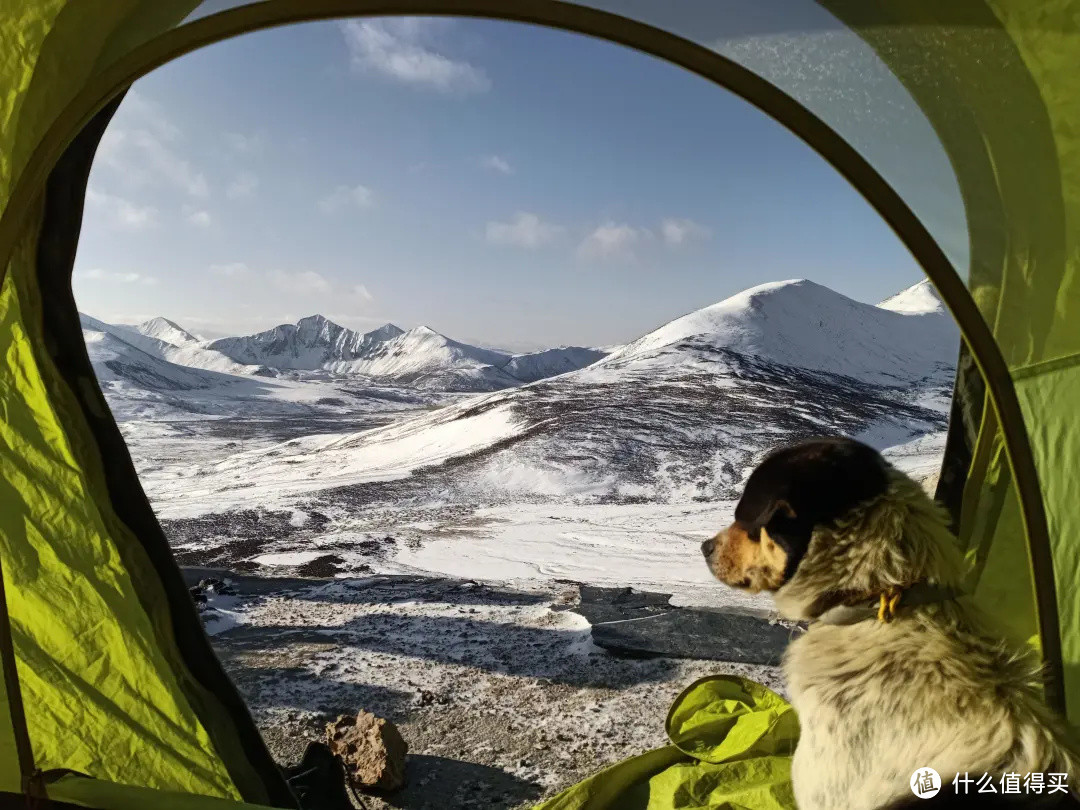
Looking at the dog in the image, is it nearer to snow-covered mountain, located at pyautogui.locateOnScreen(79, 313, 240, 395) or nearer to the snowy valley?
the snowy valley

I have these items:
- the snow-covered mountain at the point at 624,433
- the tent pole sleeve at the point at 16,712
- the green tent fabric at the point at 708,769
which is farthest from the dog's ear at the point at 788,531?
the snow-covered mountain at the point at 624,433

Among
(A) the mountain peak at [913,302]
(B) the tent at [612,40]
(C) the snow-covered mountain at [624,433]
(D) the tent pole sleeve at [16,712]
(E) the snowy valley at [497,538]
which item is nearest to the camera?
(B) the tent at [612,40]

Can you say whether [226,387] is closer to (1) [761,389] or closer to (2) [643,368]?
(2) [643,368]

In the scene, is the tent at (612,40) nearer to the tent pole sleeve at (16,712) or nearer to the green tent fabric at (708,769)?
the tent pole sleeve at (16,712)

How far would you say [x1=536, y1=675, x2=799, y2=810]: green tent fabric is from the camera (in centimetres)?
306

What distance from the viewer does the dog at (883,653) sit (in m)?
1.72

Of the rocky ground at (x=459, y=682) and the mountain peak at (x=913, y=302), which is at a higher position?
the mountain peak at (x=913, y=302)

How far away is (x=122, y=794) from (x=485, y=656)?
3071mm

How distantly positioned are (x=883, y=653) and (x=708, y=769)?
5.76 feet

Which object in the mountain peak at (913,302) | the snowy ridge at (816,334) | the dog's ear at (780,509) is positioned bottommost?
the dog's ear at (780,509)

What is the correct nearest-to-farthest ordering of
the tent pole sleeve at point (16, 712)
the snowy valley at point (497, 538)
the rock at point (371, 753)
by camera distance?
the tent pole sleeve at point (16, 712)
the rock at point (371, 753)
the snowy valley at point (497, 538)

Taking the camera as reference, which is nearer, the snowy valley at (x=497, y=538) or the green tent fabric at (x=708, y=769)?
the green tent fabric at (x=708, y=769)

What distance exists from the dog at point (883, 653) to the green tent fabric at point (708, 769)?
1146 millimetres

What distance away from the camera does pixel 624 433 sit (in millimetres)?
20828
